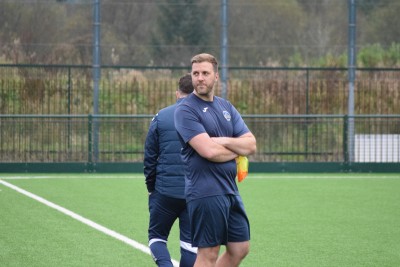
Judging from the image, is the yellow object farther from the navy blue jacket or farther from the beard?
the navy blue jacket

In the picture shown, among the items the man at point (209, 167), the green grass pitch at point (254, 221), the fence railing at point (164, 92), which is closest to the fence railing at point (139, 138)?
the fence railing at point (164, 92)

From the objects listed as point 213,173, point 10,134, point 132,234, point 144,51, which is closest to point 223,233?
point 213,173

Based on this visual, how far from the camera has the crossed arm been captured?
6812 millimetres

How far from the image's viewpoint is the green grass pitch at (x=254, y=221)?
407 inches

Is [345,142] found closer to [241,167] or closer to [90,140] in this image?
[90,140]

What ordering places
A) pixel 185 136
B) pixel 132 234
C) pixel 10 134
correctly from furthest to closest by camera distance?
pixel 10 134 < pixel 132 234 < pixel 185 136

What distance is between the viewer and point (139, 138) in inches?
920

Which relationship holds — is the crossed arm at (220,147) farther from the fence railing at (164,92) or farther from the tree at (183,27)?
the tree at (183,27)

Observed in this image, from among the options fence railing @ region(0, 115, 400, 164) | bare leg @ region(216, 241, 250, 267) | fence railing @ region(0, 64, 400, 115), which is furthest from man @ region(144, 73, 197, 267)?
fence railing @ region(0, 64, 400, 115)

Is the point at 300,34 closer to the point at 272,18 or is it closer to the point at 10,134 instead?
the point at 272,18

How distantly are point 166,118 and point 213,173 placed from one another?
1572 mm

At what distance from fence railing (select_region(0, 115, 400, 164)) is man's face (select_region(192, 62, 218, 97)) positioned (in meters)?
15.6

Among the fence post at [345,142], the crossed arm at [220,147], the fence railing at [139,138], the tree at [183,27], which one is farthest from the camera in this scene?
the tree at [183,27]

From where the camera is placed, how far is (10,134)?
2270 centimetres
